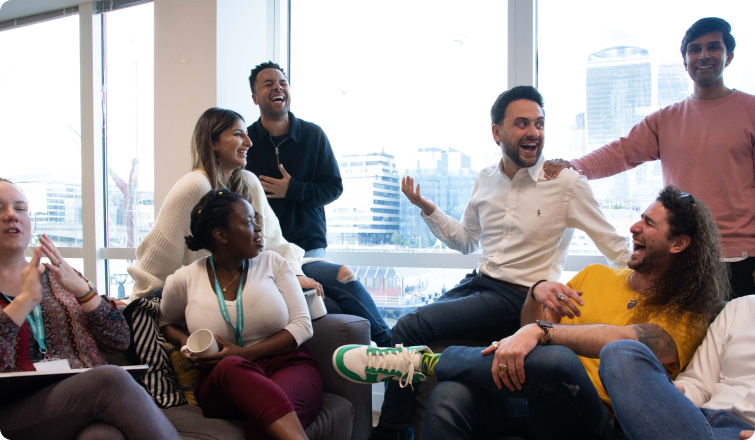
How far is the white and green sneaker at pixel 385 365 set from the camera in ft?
5.27

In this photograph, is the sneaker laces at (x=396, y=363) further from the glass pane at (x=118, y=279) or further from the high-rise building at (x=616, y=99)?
the glass pane at (x=118, y=279)

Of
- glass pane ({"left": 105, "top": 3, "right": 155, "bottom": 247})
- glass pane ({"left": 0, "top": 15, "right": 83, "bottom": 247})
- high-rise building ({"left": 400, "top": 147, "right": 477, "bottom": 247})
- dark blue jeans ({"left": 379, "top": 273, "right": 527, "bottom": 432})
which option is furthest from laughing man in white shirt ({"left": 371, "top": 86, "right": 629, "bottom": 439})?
glass pane ({"left": 0, "top": 15, "right": 83, "bottom": 247})

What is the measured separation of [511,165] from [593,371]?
3.37 ft

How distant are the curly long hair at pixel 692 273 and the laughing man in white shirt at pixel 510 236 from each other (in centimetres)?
38

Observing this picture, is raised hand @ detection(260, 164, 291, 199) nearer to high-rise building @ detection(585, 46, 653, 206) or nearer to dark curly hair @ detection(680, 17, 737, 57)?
high-rise building @ detection(585, 46, 653, 206)

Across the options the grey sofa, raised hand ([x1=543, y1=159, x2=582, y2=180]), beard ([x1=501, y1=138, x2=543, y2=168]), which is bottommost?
the grey sofa

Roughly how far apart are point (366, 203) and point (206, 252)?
129 centimetres

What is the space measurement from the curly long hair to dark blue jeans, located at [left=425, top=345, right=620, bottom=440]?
0.43 metres

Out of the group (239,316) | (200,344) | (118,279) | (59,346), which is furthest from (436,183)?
(118,279)

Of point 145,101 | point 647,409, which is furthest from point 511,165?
point 145,101

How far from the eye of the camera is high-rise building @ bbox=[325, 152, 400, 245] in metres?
3.19

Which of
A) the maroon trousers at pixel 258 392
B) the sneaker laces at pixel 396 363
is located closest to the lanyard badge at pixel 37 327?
the maroon trousers at pixel 258 392

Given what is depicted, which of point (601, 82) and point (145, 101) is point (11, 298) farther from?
point (601, 82)

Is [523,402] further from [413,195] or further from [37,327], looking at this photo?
[37,327]
